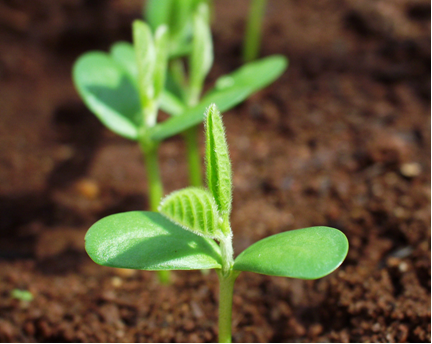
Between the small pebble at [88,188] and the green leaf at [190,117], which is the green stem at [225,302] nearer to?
the green leaf at [190,117]

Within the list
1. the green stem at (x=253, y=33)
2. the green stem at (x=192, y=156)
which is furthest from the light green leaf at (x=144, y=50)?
the green stem at (x=253, y=33)

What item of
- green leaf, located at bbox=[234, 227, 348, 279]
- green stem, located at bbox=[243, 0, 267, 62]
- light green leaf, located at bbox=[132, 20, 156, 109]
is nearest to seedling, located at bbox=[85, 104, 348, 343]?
green leaf, located at bbox=[234, 227, 348, 279]

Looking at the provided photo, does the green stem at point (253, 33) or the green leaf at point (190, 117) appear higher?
the green stem at point (253, 33)

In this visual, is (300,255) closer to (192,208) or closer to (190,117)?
(192,208)

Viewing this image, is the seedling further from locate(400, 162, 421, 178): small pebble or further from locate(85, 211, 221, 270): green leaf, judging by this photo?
locate(400, 162, 421, 178): small pebble

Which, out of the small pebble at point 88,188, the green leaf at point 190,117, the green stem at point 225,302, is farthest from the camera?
the small pebble at point 88,188

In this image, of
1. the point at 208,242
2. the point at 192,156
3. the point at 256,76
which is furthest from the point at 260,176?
the point at 208,242
